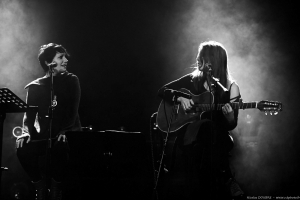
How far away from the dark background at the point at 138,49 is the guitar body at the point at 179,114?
1190 mm

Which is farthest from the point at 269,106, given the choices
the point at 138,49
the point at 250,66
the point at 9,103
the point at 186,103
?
the point at 9,103

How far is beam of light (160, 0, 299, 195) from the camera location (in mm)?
5582

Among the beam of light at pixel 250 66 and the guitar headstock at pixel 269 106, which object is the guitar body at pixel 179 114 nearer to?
the guitar headstock at pixel 269 106

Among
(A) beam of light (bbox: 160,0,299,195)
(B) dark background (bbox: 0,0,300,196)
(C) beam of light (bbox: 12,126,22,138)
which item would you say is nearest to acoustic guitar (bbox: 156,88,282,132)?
(B) dark background (bbox: 0,0,300,196)

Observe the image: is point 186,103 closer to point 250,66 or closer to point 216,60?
point 216,60

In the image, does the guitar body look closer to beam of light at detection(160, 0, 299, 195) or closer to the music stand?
beam of light at detection(160, 0, 299, 195)

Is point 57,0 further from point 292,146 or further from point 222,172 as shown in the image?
point 292,146

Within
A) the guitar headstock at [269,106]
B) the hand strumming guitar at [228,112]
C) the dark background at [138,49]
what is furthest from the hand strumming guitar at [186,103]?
the dark background at [138,49]

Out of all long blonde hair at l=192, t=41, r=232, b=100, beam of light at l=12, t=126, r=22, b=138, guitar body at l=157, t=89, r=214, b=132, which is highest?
long blonde hair at l=192, t=41, r=232, b=100

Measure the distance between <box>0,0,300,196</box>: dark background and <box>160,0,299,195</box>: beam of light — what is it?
17mm

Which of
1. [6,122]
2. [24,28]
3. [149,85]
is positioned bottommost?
[6,122]

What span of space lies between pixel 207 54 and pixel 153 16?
1.96 m

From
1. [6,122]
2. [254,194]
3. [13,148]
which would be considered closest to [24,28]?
[6,122]

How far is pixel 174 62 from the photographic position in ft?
20.2
